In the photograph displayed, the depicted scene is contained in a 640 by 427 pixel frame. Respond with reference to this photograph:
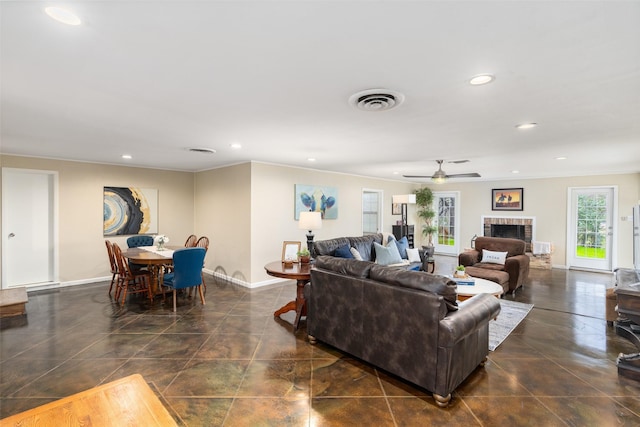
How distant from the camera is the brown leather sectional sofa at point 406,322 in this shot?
7.17 feet

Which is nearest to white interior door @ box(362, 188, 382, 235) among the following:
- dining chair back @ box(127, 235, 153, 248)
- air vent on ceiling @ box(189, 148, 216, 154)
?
air vent on ceiling @ box(189, 148, 216, 154)

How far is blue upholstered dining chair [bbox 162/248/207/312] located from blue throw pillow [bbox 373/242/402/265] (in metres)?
2.87

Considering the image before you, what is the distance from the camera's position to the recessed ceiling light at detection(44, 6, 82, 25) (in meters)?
1.29

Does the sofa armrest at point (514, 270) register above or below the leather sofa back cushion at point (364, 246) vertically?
below

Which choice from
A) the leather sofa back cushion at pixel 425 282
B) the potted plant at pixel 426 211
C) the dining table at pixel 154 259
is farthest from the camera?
the potted plant at pixel 426 211

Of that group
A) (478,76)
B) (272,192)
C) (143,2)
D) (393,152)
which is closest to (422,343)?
(478,76)

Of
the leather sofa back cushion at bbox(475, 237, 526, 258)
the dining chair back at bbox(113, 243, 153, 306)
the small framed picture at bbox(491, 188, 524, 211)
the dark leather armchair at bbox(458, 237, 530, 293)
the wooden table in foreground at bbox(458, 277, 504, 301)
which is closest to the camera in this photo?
the wooden table in foreground at bbox(458, 277, 504, 301)

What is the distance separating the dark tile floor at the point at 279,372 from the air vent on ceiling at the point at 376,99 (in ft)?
7.41

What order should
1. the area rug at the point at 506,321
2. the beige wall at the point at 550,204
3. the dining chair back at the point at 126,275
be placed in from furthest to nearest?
the beige wall at the point at 550,204 → the dining chair back at the point at 126,275 → the area rug at the point at 506,321

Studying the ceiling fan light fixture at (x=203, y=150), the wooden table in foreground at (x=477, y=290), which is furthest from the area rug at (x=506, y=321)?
the ceiling fan light fixture at (x=203, y=150)

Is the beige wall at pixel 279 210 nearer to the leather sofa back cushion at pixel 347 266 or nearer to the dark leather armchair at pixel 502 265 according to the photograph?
the leather sofa back cushion at pixel 347 266

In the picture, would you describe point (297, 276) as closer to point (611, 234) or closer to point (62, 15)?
point (62, 15)

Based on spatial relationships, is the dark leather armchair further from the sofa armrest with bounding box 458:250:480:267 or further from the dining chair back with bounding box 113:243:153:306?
the dining chair back with bounding box 113:243:153:306

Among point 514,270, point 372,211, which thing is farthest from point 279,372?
point 372,211
